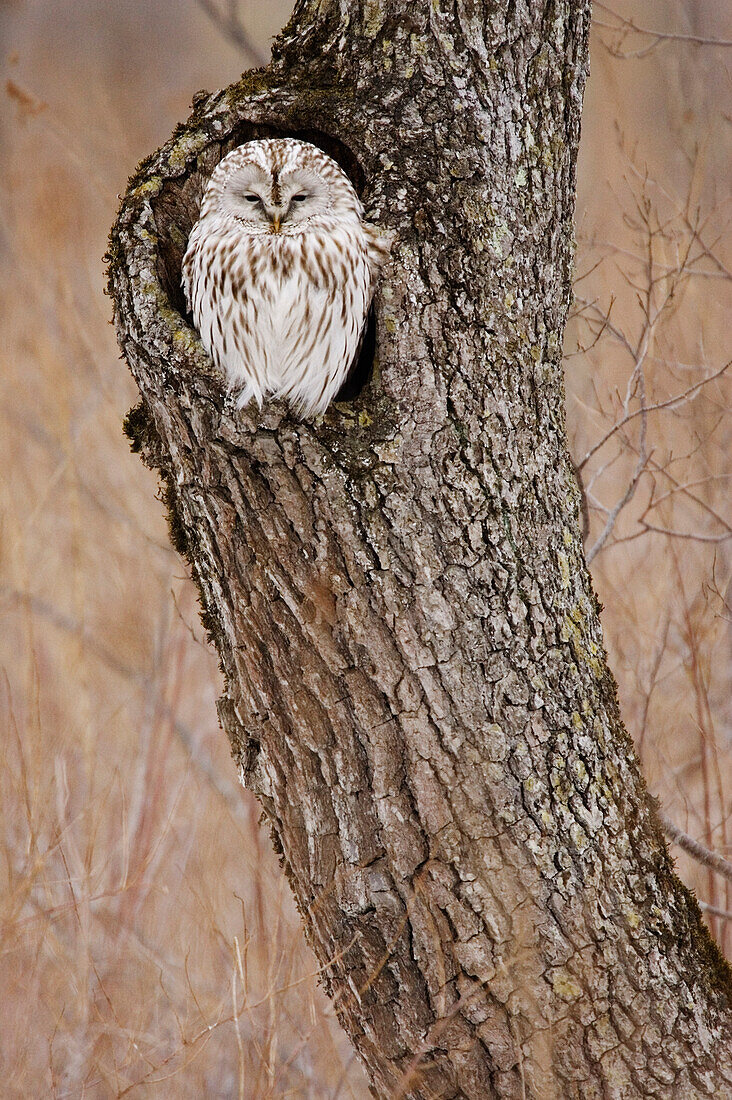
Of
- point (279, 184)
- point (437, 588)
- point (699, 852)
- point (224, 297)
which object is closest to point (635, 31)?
point (279, 184)

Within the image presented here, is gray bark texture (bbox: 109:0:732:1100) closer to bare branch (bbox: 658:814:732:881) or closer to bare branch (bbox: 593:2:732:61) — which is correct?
bare branch (bbox: 658:814:732:881)

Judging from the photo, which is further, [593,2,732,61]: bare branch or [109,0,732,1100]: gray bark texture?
[593,2,732,61]: bare branch

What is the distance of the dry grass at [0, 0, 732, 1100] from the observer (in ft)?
8.10

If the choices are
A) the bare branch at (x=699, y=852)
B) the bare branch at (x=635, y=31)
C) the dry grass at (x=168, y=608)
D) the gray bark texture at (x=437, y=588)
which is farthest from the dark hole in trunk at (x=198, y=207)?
the bare branch at (x=635, y=31)

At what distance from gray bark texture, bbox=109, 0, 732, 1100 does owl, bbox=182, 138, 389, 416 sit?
0.05 m

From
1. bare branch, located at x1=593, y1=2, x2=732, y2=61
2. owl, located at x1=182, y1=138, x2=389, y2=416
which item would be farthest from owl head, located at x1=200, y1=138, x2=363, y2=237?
bare branch, located at x1=593, y1=2, x2=732, y2=61

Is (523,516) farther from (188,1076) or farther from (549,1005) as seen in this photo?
(188,1076)

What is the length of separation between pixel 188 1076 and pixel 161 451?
79.9 inches

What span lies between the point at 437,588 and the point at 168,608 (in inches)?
77.2

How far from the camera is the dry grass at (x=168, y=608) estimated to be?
2.47 m

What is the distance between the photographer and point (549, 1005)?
5.16 feet

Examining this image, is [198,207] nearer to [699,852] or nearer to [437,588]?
[437,588]

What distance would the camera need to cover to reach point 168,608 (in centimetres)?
330

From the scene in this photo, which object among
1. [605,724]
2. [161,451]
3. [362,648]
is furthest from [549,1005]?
[161,451]
